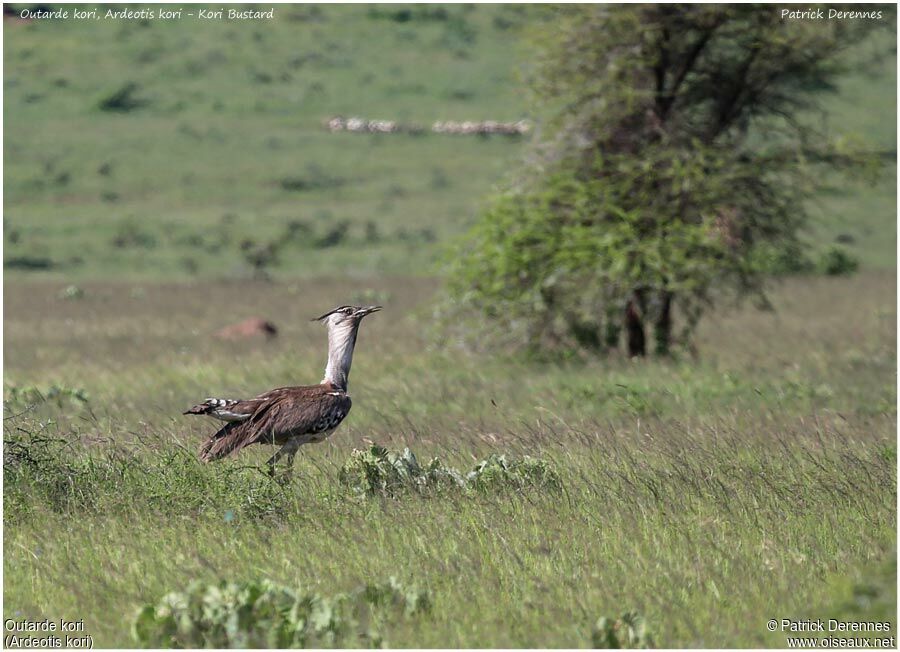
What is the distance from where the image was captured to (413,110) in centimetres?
6044

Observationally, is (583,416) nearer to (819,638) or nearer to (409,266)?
(819,638)

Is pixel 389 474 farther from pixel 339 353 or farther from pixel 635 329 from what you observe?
pixel 635 329

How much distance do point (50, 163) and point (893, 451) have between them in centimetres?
4739

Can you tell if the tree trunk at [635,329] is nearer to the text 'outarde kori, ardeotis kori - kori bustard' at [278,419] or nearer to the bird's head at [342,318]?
the bird's head at [342,318]

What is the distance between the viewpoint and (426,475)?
8219 millimetres

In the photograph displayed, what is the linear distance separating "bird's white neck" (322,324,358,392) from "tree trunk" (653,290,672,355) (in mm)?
10174

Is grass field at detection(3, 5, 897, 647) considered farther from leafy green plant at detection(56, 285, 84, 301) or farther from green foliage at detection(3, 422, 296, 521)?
leafy green plant at detection(56, 285, 84, 301)

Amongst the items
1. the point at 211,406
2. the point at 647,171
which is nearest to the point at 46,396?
the point at 211,406

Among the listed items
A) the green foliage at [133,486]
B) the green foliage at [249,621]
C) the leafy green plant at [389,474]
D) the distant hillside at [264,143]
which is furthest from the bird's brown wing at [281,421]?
the distant hillside at [264,143]

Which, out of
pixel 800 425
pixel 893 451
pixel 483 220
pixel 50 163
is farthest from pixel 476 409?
pixel 50 163

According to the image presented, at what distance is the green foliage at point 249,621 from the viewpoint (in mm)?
5762

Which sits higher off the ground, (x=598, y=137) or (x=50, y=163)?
(x=598, y=137)

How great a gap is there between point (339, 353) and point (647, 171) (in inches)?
382

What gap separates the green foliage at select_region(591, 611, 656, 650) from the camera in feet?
18.6
